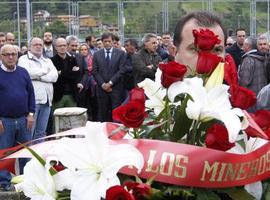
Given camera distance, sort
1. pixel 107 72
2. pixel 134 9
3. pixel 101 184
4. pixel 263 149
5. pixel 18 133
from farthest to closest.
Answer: pixel 134 9 → pixel 107 72 → pixel 18 133 → pixel 263 149 → pixel 101 184

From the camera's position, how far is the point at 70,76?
11.0 meters

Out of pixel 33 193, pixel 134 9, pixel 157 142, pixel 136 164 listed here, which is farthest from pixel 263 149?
pixel 134 9

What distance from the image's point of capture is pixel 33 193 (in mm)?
1605

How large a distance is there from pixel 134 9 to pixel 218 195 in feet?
54.0

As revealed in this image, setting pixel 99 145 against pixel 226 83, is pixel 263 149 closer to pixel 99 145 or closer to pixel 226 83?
pixel 226 83

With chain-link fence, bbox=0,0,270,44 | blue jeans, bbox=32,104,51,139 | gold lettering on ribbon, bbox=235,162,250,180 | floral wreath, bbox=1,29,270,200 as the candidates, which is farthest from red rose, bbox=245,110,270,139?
chain-link fence, bbox=0,0,270,44

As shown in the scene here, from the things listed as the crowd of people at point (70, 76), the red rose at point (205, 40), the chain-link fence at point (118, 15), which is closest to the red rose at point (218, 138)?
the red rose at point (205, 40)

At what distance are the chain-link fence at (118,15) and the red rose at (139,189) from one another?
15.9 metres

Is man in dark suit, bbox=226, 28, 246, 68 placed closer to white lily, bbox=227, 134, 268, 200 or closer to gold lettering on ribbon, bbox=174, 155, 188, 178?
white lily, bbox=227, 134, 268, 200

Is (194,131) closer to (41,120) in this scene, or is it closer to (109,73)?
(41,120)

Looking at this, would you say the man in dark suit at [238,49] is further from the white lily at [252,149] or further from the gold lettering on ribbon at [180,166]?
the gold lettering on ribbon at [180,166]

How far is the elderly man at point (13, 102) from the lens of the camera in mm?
8281

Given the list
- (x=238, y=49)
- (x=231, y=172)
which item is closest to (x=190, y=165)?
(x=231, y=172)

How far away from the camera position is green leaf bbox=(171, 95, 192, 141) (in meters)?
1.66
